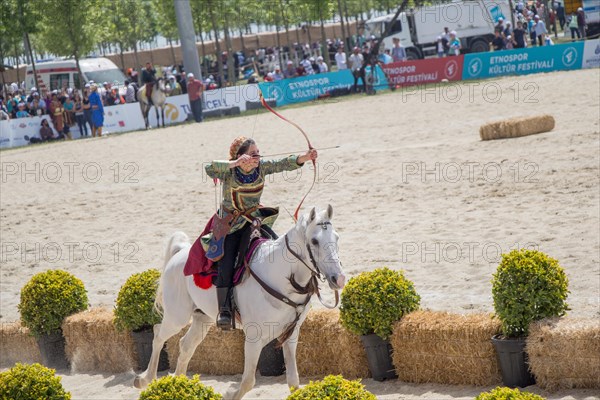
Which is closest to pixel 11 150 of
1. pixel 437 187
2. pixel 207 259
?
pixel 437 187

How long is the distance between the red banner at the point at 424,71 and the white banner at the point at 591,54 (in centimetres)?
486

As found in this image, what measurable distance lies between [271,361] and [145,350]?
1712 mm

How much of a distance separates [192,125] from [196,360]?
23157mm

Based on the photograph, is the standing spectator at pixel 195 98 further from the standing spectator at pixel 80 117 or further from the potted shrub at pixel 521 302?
the potted shrub at pixel 521 302

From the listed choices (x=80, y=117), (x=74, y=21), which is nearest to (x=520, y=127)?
(x=80, y=117)

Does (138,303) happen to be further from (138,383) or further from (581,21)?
(581,21)

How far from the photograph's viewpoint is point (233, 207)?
7.97m

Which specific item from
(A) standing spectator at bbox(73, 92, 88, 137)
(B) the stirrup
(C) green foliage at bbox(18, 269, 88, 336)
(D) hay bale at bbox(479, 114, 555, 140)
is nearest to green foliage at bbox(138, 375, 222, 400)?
(B) the stirrup

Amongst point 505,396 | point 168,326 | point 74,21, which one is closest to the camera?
point 505,396

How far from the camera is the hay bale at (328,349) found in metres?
8.69

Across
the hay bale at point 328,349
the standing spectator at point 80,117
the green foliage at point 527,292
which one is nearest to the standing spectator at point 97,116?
the standing spectator at point 80,117

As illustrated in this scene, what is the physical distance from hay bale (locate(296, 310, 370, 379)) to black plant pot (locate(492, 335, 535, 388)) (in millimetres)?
1572

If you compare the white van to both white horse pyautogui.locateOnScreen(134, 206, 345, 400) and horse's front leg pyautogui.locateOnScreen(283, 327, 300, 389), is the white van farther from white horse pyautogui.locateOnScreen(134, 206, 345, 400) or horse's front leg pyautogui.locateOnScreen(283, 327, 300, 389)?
horse's front leg pyautogui.locateOnScreen(283, 327, 300, 389)

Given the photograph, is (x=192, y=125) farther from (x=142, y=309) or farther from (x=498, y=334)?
(x=498, y=334)
